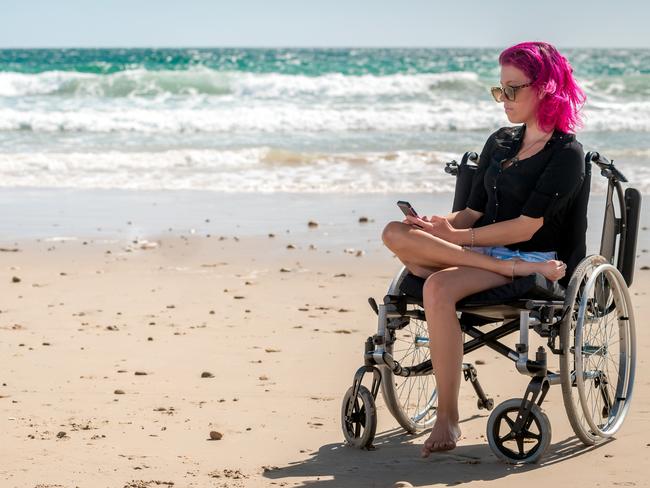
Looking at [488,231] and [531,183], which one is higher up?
[531,183]

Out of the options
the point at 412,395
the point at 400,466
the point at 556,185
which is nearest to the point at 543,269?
the point at 556,185

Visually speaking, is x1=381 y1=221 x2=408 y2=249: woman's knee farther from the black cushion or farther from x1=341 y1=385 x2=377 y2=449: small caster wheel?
x1=341 y1=385 x2=377 y2=449: small caster wheel

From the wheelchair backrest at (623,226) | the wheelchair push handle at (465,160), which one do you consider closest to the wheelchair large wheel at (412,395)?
the wheelchair push handle at (465,160)

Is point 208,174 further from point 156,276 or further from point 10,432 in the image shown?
point 10,432

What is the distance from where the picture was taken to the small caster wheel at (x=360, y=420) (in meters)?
3.82

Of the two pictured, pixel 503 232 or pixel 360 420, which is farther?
pixel 360 420

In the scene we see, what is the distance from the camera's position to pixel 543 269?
3695mm

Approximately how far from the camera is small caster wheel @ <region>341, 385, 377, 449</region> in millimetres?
3816

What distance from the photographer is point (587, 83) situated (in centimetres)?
3027

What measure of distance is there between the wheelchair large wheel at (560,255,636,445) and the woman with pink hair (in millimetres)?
142

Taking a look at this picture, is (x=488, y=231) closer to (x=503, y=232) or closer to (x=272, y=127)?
(x=503, y=232)

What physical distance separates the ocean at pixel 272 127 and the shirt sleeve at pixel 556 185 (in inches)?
306

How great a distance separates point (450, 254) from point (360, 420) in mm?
669

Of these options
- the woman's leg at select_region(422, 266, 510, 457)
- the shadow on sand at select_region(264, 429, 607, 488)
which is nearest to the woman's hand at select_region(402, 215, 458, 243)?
the woman's leg at select_region(422, 266, 510, 457)
